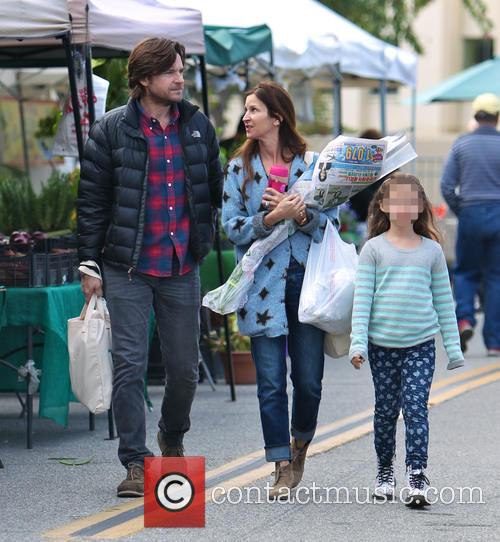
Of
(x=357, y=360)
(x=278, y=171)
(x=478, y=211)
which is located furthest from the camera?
A: (x=478, y=211)

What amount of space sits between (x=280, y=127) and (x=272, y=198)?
14.9 inches

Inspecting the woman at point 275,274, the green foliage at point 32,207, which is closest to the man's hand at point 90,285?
the woman at point 275,274

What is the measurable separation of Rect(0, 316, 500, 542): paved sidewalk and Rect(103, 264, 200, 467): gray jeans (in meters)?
0.37

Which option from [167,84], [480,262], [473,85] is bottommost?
[480,262]

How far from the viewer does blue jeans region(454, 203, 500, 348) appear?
12.0 meters

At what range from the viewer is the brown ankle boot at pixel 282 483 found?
6.34 m

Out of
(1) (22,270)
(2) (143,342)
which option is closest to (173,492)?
(2) (143,342)

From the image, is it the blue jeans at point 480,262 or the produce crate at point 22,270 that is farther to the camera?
the blue jeans at point 480,262

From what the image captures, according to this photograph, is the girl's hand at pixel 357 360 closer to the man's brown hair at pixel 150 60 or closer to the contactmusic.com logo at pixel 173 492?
the contactmusic.com logo at pixel 173 492

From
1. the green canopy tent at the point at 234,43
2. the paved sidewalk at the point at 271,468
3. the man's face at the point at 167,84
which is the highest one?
the man's face at the point at 167,84

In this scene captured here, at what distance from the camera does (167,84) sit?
646cm

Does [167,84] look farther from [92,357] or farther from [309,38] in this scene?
[309,38]

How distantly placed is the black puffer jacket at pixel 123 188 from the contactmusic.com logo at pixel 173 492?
935 millimetres

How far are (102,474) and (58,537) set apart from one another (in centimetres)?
138
